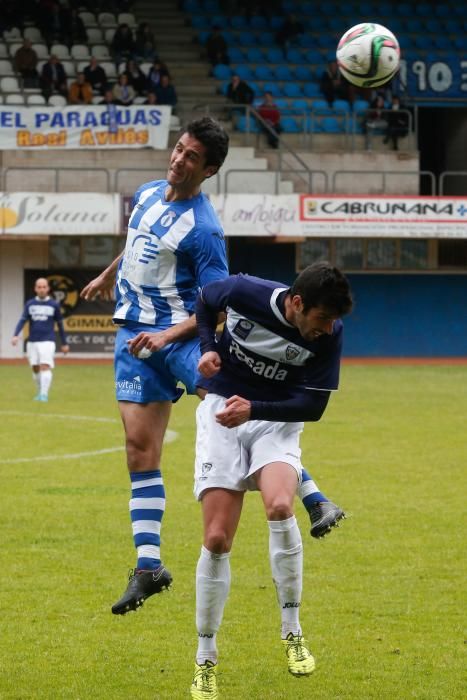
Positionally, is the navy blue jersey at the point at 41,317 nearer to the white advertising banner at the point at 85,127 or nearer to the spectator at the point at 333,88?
the white advertising banner at the point at 85,127

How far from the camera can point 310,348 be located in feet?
18.9

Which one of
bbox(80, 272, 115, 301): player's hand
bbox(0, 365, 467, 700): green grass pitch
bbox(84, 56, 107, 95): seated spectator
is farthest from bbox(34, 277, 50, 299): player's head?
bbox(80, 272, 115, 301): player's hand

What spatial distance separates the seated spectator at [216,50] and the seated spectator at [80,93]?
4.57 meters

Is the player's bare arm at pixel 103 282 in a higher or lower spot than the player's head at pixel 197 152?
lower

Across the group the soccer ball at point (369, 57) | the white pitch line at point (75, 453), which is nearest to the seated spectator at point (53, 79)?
the white pitch line at point (75, 453)

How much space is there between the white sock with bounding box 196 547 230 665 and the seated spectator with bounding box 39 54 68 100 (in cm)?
2906

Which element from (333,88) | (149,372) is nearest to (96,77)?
(333,88)

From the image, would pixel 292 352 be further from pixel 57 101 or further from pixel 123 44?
pixel 123 44

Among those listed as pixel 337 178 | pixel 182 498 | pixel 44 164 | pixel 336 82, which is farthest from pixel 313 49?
pixel 182 498

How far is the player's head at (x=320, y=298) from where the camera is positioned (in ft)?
17.8

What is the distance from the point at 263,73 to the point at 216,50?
1517 millimetres

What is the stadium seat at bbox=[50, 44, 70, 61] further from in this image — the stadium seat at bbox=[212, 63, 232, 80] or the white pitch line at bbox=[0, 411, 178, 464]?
the white pitch line at bbox=[0, 411, 178, 464]

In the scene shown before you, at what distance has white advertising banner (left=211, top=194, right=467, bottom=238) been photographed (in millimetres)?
31250

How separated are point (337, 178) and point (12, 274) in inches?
350
